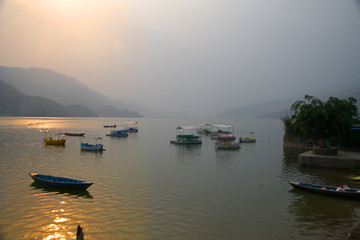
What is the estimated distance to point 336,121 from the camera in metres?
33.3

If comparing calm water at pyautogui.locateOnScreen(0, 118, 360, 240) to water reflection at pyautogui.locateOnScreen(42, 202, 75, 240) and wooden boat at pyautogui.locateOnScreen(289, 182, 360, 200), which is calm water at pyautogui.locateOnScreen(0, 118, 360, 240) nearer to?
water reflection at pyautogui.locateOnScreen(42, 202, 75, 240)

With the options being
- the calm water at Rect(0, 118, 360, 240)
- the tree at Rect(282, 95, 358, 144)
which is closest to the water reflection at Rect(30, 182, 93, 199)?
the calm water at Rect(0, 118, 360, 240)

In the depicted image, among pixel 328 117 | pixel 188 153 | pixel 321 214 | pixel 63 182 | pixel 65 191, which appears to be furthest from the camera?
pixel 188 153

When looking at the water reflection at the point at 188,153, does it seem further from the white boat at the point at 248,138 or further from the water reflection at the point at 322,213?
the water reflection at the point at 322,213

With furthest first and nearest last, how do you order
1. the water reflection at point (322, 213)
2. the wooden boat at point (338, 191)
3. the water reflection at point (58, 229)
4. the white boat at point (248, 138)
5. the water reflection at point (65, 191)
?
the white boat at point (248, 138) → the water reflection at point (65, 191) → the wooden boat at point (338, 191) → the water reflection at point (322, 213) → the water reflection at point (58, 229)

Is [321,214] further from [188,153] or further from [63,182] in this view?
[188,153]

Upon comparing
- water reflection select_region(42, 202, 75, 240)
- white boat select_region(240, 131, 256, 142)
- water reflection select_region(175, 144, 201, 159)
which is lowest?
water reflection select_region(42, 202, 75, 240)

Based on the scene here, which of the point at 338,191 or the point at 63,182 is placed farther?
the point at 63,182

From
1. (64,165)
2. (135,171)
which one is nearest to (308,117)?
(135,171)

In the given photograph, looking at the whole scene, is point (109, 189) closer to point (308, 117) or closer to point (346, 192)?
point (346, 192)

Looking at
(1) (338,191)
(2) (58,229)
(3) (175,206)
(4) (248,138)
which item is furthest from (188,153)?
(2) (58,229)

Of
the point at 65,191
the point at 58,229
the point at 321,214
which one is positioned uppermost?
the point at 65,191

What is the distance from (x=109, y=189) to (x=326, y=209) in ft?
60.0

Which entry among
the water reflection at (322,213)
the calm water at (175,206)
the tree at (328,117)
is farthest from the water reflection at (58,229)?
the tree at (328,117)
